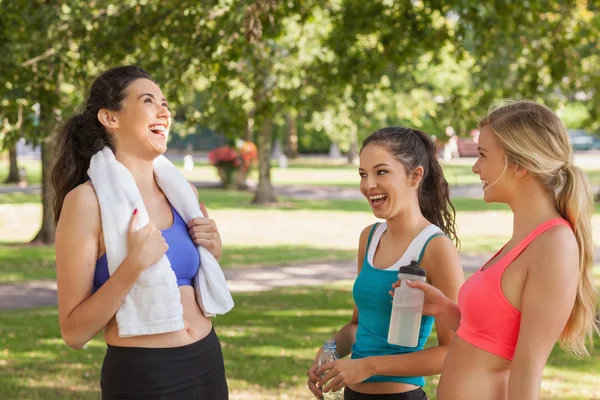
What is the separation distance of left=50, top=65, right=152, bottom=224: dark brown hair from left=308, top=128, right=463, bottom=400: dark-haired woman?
37.5 inches

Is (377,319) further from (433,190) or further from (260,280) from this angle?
(260,280)

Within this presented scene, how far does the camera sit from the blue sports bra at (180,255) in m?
3.18

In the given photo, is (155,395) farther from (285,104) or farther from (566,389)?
(285,104)

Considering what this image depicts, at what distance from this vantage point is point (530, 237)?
267 cm

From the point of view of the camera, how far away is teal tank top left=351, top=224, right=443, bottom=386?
3199 mm

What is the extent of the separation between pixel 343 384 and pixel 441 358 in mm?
365

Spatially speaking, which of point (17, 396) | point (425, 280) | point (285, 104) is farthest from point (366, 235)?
point (285, 104)

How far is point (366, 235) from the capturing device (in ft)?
11.5

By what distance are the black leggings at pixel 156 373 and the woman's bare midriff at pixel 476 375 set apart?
919mm

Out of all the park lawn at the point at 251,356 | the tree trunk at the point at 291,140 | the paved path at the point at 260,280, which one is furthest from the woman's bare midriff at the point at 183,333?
the tree trunk at the point at 291,140

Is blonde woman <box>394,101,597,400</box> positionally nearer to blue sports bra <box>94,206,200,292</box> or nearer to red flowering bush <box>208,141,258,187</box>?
blue sports bra <box>94,206,200,292</box>

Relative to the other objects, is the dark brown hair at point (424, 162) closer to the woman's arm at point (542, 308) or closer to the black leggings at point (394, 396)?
the black leggings at point (394, 396)

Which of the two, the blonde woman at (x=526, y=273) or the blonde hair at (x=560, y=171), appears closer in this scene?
the blonde woman at (x=526, y=273)

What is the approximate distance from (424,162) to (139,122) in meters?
1.10
